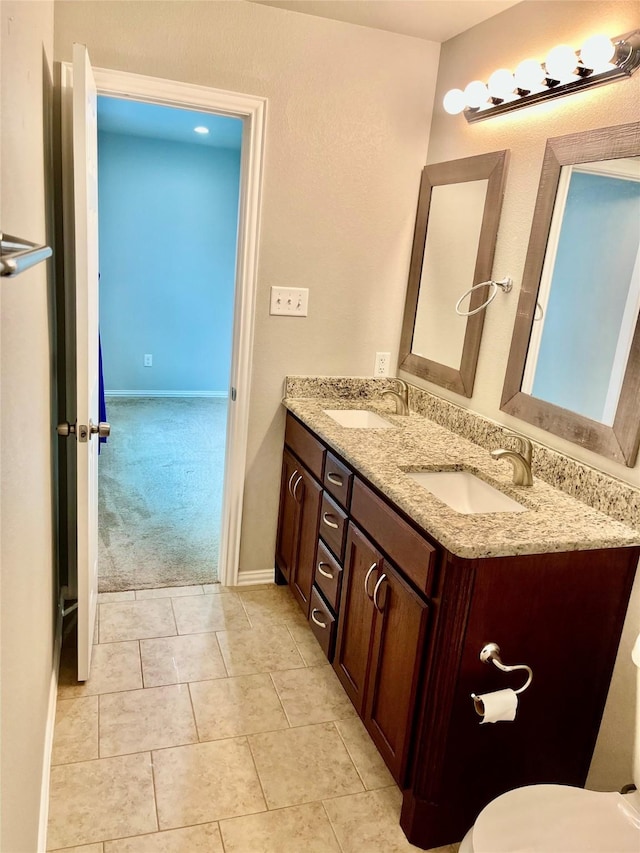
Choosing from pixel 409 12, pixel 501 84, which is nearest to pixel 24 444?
pixel 501 84

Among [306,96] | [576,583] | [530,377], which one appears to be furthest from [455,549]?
[306,96]

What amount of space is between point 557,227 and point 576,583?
3.33 ft

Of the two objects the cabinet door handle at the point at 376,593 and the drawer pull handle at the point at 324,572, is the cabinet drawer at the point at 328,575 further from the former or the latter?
the cabinet door handle at the point at 376,593

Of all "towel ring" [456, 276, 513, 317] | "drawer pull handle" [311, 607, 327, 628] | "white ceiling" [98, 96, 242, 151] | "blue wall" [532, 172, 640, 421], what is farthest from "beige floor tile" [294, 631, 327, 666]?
"white ceiling" [98, 96, 242, 151]

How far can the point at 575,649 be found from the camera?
5.25 feet

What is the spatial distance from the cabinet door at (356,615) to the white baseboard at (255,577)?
798 millimetres

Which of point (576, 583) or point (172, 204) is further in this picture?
point (172, 204)

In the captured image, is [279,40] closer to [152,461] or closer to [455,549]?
[455,549]

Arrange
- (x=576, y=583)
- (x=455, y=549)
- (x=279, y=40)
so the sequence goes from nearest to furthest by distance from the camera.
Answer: (x=455, y=549) < (x=576, y=583) < (x=279, y=40)

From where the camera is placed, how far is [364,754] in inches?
76.2

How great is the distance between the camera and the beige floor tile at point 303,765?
5.82 ft

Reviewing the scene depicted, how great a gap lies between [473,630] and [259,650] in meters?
1.12

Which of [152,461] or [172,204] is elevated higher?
[172,204]

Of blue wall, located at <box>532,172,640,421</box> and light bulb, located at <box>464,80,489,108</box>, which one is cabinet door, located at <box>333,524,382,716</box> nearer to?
blue wall, located at <box>532,172,640,421</box>
